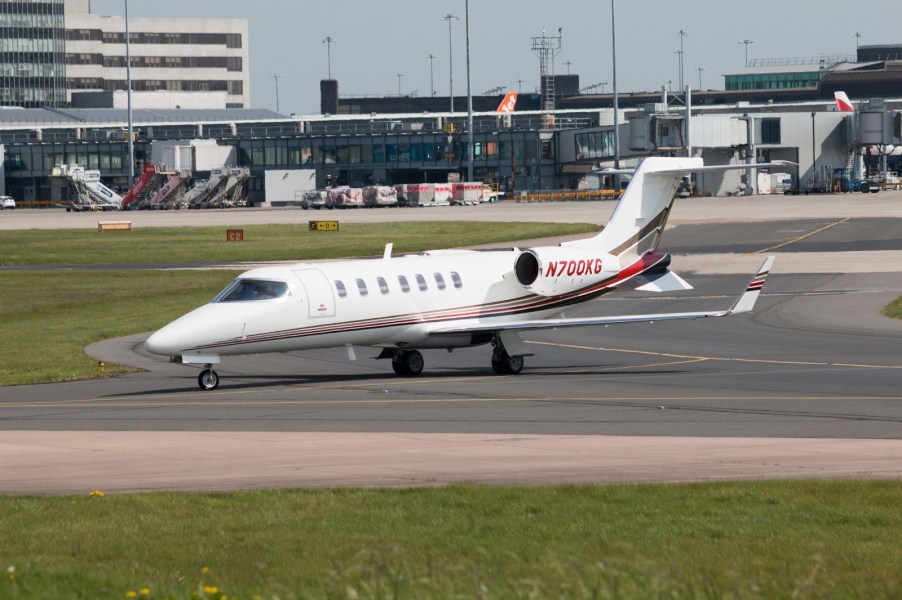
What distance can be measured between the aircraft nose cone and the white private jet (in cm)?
2

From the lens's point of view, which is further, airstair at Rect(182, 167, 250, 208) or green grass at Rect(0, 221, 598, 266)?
airstair at Rect(182, 167, 250, 208)

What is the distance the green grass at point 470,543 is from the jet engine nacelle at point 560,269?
1805cm

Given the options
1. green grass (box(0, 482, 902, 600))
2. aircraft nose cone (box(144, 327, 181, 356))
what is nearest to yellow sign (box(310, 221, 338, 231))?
aircraft nose cone (box(144, 327, 181, 356))

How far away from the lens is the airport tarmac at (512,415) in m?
20.5

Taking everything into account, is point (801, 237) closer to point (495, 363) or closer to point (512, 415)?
point (495, 363)

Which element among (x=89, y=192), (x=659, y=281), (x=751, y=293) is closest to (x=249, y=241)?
(x=659, y=281)

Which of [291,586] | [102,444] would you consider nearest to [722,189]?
[102,444]

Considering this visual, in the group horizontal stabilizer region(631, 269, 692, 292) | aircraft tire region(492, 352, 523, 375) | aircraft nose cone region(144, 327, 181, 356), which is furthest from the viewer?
horizontal stabilizer region(631, 269, 692, 292)

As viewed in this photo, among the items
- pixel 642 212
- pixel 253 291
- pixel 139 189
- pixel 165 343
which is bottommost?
pixel 165 343

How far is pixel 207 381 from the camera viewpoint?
107 feet

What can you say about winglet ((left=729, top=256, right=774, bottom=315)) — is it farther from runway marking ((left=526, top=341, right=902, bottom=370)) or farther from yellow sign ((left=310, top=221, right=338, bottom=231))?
yellow sign ((left=310, top=221, right=338, bottom=231))

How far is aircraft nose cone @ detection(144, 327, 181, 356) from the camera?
30.7 metres

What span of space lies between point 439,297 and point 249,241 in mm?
61682

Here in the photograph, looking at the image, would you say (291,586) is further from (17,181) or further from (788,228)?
(17,181)
